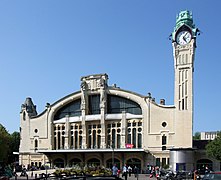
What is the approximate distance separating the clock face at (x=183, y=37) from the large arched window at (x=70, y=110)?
21446mm

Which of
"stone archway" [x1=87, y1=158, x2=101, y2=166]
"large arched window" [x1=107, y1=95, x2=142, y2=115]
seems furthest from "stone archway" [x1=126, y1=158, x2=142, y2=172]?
"large arched window" [x1=107, y1=95, x2=142, y2=115]

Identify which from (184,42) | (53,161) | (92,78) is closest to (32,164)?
(53,161)

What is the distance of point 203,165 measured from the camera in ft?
191

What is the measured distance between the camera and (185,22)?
2394 inches

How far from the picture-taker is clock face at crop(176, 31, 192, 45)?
6058 centimetres

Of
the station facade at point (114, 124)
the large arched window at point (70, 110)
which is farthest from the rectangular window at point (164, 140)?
the large arched window at point (70, 110)

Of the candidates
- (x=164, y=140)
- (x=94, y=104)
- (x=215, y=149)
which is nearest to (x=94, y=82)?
(x=94, y=104)

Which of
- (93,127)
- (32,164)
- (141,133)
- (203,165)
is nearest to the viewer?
(203,165)

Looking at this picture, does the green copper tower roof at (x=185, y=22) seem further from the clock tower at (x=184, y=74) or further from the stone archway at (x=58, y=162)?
the stone archway at (x=58, y=162)

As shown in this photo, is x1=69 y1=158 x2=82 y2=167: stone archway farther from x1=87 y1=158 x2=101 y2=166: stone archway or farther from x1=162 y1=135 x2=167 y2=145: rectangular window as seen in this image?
x1=162 y1=135 x2=167 y2=145: rectangular window

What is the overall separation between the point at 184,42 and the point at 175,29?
9.31ft

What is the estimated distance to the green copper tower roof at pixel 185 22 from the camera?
60.4 metres

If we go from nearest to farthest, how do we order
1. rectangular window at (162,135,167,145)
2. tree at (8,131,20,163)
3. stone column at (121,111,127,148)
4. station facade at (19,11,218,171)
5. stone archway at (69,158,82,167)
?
station facade at (19,11,218,171), rectangular window at (162,135,167,145), stone column at (121,111,127,148), stone archway at (69,158,82,167), tree at (8,131,20,163)

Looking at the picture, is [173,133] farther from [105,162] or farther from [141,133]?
[105,162]
